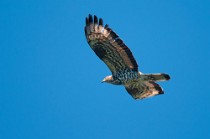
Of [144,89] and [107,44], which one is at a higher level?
[107,44]

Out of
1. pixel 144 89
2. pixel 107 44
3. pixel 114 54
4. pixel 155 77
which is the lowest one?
pixel 155 77

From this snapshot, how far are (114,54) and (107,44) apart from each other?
1.31ft

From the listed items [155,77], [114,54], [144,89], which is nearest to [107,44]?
[114,54]

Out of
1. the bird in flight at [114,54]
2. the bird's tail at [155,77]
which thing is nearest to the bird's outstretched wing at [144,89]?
the bird in flight at [114,54]

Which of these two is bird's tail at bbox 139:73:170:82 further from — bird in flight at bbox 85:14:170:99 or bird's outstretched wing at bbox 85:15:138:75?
bird's outstretched wing at bbox 85:15:138:75

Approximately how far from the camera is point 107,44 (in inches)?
621

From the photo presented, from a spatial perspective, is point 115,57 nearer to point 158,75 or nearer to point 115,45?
point 115,45

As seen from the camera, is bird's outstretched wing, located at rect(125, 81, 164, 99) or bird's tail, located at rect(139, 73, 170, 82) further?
bird's outstretched wing, located at rect(125, 81, 164, 99)

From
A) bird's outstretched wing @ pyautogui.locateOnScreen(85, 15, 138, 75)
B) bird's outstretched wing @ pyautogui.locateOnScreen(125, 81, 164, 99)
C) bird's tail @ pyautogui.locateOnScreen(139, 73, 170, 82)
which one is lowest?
bird's tail @ pyautogui.locateOnScreen(139, 73, 170, 82)

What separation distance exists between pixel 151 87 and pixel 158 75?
5.94 feet

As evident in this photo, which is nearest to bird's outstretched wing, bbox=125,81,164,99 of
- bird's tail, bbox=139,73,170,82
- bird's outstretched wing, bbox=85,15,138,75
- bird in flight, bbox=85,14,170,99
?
bird in flight, bbox=85,14,170,99

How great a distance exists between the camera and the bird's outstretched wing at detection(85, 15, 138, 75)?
51.4ft

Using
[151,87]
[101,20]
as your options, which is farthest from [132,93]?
[101,20]

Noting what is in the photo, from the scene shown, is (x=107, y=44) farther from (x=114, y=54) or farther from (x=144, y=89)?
(x=144, y=89)
